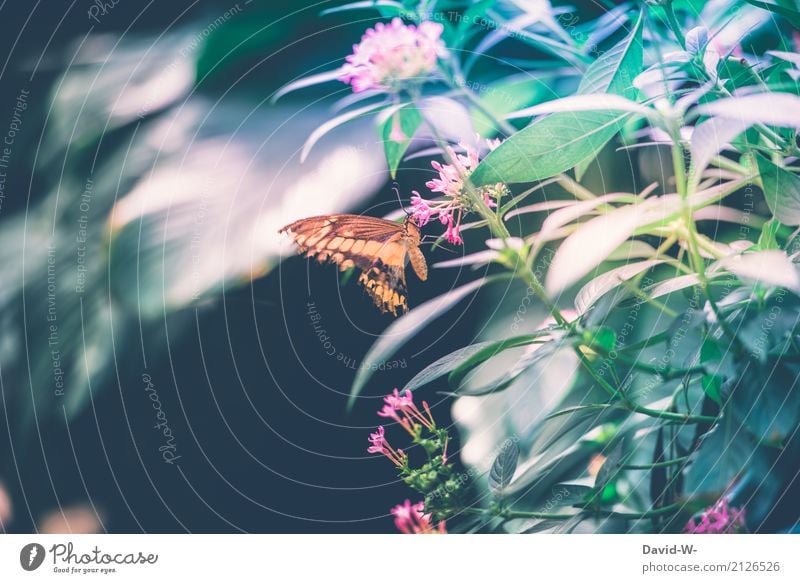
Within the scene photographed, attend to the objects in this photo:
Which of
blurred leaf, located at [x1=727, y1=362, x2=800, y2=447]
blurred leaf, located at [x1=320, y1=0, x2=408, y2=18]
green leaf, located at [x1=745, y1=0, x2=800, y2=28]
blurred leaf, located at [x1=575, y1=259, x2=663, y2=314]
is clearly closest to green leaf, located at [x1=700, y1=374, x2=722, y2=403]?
blurred leaf, located at [x1=727, y1=362, x2=800, y2=447]

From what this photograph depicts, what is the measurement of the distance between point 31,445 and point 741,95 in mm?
723

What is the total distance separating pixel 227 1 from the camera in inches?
23.7

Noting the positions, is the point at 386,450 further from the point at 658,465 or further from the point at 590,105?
the point at 590,105

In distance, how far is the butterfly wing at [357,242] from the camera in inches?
23.6

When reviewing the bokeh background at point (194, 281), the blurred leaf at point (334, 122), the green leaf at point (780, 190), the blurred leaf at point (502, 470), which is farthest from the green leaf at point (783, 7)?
the blurred leaf at point (502, 470)

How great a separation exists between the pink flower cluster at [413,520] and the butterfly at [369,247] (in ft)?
0.60

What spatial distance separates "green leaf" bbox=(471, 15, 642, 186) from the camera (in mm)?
549

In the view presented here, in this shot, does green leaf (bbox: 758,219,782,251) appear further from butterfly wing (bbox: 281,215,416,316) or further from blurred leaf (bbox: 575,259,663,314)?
butterfly wing (bbox: 281,215,416,316)

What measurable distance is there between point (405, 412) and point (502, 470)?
102mm
